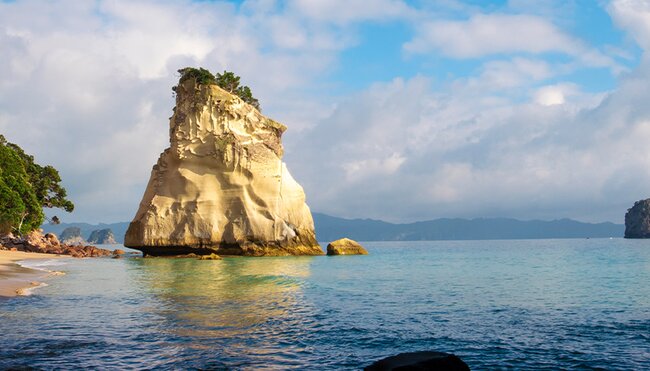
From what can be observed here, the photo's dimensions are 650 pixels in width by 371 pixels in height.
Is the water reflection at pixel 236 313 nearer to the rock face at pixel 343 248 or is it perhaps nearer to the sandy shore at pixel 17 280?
the sandy shore at pixel 17 280

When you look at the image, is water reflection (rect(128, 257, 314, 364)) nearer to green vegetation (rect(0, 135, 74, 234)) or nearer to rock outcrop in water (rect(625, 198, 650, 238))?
green vegetation (rect(0, 135, 74, 234))

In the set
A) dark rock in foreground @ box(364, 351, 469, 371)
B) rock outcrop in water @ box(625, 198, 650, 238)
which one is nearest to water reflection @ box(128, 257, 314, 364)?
dark rock in foreground @ box(364, 351, 469, 371)

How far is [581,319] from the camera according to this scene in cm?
1680

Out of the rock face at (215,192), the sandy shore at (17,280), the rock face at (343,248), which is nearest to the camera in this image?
the sandy shore at (17,280)

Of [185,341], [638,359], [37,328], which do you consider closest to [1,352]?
[37,328]

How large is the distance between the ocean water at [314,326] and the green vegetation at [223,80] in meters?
35.0

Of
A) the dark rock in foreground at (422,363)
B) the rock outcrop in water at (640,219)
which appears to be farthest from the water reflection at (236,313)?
the rock outcrop in water at (640,219)

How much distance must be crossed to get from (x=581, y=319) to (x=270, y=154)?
45.7m

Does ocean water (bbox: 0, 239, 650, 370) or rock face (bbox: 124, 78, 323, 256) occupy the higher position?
rock face (bbox: 124, 78, 323, 256)

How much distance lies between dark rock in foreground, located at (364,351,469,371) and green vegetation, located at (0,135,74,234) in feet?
186

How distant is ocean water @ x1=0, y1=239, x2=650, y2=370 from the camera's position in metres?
11.2

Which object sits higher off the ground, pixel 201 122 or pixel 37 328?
pixel 201 122

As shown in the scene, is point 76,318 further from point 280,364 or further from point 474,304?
point 474,304

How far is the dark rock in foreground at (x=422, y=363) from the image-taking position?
27.1ft
